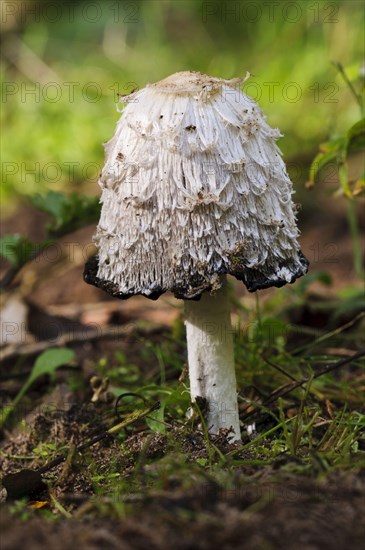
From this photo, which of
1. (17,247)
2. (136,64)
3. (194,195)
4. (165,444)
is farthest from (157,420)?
(136,64)

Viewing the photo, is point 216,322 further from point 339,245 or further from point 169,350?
point 339,245

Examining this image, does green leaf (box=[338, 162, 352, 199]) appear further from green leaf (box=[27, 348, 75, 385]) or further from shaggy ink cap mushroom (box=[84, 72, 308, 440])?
green leaf (box=[27, 348, 75, 385])

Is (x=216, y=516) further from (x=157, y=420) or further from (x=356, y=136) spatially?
(x=356, y=136)

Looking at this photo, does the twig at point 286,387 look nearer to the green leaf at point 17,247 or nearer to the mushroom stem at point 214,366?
the mushroom stem at point 214,366

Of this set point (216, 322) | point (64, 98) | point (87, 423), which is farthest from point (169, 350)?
point (64, 98)

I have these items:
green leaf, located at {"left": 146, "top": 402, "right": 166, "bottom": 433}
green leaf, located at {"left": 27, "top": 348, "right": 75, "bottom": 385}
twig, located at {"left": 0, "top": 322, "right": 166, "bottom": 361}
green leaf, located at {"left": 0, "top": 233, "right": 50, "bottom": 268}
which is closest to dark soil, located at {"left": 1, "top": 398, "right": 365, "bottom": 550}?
green leaf, located at {"left": 146, "top": 402, "right": 166, "bottom": 433}
